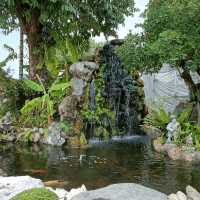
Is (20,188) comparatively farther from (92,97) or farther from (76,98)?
(92,97)

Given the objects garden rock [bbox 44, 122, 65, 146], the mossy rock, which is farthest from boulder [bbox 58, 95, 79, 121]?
the mossy rock

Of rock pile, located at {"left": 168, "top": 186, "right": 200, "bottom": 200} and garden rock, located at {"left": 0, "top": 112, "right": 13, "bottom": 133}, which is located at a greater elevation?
garden rock, located at {"left": 0, "top": 112, "right": 13, "bottom": 133}

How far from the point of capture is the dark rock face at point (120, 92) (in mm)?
18109

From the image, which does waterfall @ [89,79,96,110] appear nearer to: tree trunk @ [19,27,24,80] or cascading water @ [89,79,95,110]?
cascading water @ [89,79,95,110]

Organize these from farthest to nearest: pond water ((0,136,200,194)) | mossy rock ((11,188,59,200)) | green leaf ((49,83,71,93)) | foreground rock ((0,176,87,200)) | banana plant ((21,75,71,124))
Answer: banana plant ((21,75,71,124)) < green leaf ((49,83,71,93)) < pond water ((0,136,200,194)) < foreground rock ((0,176,87,200)) < mossy rock ((11,188,59,200))

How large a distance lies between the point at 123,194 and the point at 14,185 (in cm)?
260

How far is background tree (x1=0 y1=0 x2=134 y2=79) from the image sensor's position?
1792 centimetres

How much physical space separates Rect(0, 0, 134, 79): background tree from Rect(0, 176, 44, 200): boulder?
1055 centimetres

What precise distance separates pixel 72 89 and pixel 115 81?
2.80 metres

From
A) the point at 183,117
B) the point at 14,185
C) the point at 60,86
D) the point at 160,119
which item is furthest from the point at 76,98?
the point at 14,185

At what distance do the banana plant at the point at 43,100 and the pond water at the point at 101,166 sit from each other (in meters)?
1.98

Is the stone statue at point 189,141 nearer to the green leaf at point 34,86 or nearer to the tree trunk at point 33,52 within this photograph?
the green leaf at point 34,86

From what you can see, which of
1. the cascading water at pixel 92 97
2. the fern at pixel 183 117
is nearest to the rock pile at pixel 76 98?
the cascading water at pixel 92 97

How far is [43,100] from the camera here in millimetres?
16906
